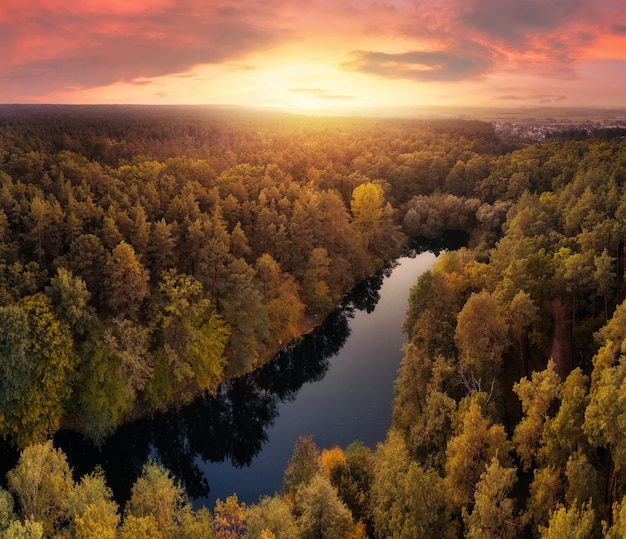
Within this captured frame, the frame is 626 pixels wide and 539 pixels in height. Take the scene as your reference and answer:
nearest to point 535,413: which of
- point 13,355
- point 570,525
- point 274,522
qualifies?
point 570,525

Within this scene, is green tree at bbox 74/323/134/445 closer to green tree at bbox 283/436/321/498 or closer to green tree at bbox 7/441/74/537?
green tree at bbox 7/441/74/537

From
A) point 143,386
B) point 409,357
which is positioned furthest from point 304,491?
point 143,386

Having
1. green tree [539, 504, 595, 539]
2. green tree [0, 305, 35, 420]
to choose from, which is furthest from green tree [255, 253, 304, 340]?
green tree [539, 504, 595, 539]

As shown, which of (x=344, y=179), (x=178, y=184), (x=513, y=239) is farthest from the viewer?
(x=344, y=179)

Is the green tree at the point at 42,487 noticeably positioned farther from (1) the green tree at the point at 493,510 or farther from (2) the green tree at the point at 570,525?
(2) the green tree at the point at 570,525

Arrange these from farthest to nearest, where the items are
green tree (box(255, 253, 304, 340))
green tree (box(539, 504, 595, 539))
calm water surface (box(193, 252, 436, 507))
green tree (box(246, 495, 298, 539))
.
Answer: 1. green tree (box(255, 253, 304, 340))
2. calm water surface (box(193, 252, 436, 507))
3. green tree (box(246, 495, 298, 539))
4. green tree (box(539, 504, 595, 539))

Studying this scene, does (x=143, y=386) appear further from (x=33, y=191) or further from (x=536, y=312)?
(x=536, y=312)

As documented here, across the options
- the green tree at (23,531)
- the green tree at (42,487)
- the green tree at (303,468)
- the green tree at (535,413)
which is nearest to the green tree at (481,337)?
the green tree at (535,413)
